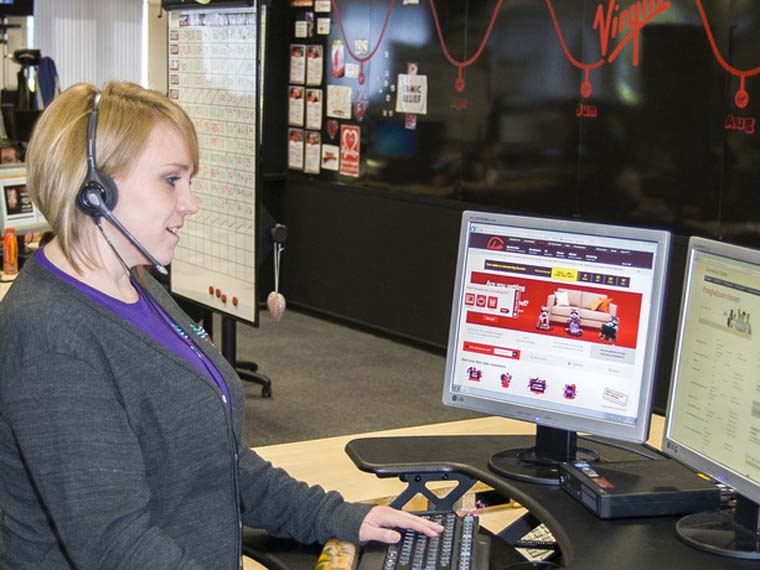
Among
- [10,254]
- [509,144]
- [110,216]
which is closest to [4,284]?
[10,254]

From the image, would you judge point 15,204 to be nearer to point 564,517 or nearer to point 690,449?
point 564,517

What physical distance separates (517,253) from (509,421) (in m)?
0.62

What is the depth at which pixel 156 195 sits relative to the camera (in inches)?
63.3

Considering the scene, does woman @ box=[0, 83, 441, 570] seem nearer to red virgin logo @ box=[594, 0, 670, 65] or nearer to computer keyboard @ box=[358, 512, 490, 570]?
computer keyboard @ box=[358, 512, 490, 570]

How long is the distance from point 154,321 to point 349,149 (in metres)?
5.17

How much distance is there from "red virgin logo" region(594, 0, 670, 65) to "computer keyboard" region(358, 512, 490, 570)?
11.4 feet

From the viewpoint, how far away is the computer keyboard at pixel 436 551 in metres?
1.77

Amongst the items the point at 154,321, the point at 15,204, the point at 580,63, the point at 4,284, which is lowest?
the point at 4,284

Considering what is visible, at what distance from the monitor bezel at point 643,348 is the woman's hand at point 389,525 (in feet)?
1.16

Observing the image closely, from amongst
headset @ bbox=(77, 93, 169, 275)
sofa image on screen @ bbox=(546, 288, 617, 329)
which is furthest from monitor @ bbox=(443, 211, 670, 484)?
headset @ bbox=(77, 93, 169, 275)

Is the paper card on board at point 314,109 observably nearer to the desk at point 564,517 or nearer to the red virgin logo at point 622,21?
the red virgin logo at point 622,21

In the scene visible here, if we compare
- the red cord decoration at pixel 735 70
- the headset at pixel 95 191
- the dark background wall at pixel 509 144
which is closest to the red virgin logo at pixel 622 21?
the dark background wall at pixel 509 144

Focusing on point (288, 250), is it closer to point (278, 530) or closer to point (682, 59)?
point (682, 59)

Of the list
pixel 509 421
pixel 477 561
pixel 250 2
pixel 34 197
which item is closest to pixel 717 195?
pixel 250 2
